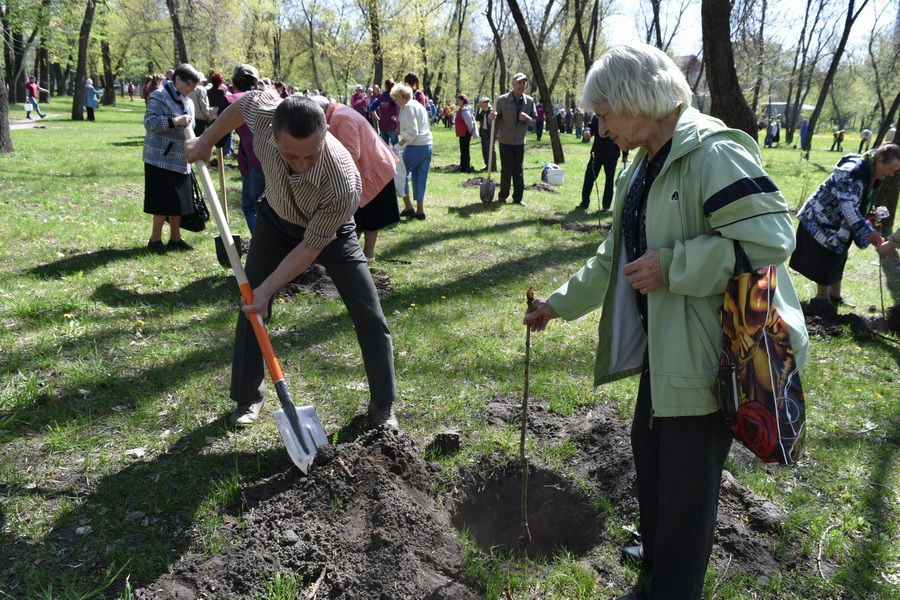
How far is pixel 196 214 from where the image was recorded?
21.5 ft

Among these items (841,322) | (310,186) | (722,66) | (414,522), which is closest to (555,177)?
(722,66)

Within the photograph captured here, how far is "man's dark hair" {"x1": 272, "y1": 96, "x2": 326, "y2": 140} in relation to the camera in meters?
2.57

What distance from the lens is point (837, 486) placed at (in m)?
3.31

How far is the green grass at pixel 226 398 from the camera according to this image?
8.74 ft

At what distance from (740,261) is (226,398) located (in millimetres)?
3234

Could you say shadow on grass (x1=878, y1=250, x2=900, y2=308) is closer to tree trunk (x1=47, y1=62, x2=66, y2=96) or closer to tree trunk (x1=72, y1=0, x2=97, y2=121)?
tree trunk (x1=72, y1=0, x2=97, y2=121)

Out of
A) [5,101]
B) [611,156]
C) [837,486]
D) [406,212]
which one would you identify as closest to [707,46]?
[611,156]

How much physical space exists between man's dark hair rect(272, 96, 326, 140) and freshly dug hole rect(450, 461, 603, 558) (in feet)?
6.40

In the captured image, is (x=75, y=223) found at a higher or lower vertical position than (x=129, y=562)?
higher

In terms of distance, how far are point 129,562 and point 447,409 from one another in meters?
1.97

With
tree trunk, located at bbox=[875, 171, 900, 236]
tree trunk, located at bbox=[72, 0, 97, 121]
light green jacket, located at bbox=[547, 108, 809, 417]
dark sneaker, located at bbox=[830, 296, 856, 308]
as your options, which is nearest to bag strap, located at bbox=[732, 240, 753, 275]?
light green jacket, located at bbox=[547, 108, 809, 417]

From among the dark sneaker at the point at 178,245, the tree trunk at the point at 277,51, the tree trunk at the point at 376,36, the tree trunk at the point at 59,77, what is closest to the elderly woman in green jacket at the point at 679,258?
the dark sneaker at the point at 178,245

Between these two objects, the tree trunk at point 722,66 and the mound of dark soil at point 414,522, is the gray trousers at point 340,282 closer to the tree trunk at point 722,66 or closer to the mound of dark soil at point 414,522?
the mound of dark soil at point 414,522

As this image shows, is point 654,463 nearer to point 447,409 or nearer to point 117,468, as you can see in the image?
point 447,409
